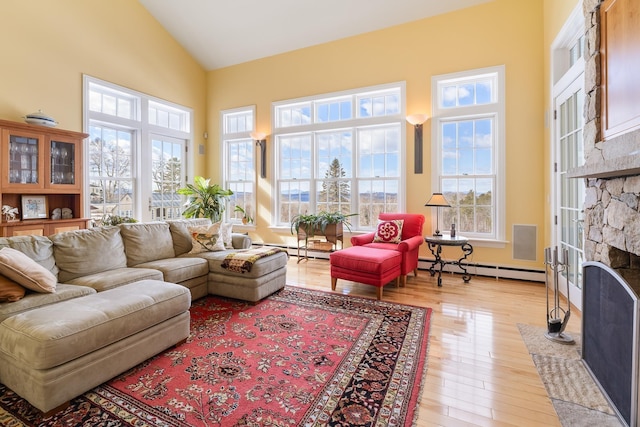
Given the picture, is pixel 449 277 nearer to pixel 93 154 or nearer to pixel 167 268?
pixel 167 268

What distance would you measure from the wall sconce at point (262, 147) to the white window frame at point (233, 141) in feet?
0.62

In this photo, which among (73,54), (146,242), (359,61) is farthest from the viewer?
(359,61)

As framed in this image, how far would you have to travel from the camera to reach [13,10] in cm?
390

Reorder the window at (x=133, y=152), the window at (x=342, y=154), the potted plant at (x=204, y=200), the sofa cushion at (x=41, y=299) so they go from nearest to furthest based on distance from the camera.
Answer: the sofa cushion at (x=41, y=299)
the window at (x=133, y=152)
the window at (x=342, y=154)
the potted plant at (x=204, y=200)

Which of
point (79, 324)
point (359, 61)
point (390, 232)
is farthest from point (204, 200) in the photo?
point (79, 324)

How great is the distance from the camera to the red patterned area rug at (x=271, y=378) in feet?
5.39

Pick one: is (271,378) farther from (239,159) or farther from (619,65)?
(239,159)

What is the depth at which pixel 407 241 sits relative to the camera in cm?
390

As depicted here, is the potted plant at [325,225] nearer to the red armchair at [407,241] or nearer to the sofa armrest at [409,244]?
the red armchair at [407,241]

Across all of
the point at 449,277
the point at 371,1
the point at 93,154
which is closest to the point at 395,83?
the point at 371,1

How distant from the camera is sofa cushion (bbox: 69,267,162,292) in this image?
8.51 ft

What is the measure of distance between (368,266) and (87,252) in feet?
9.02

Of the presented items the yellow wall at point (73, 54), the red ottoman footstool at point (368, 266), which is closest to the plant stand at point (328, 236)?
the red ottoman footstool at point (368, 266)

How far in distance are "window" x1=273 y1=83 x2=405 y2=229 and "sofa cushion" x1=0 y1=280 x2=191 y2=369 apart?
141 inches
